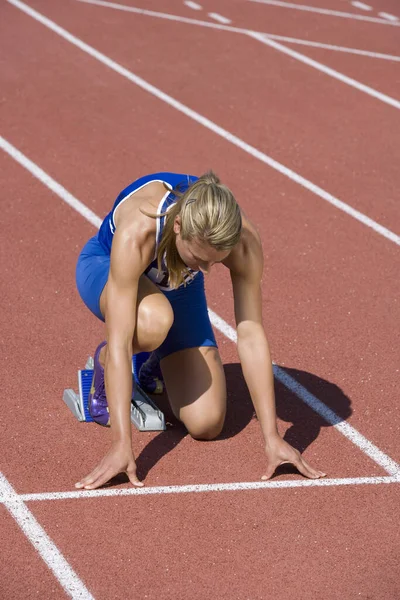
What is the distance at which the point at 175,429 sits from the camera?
538 cm

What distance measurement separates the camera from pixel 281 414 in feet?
18.3

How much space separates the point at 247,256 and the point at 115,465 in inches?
46.2

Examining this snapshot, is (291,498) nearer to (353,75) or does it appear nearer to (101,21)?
(353,75)

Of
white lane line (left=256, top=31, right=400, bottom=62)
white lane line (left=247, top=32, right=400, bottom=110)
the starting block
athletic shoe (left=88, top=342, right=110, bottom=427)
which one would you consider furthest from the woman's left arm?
white lane line (left=256, top=31, right=400, bottom=62)

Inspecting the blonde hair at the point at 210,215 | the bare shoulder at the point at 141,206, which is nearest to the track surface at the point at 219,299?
the bare shoulder at the point at 141,206

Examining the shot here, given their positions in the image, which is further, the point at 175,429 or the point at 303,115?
the point at 303,115

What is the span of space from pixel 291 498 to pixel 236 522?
338mm

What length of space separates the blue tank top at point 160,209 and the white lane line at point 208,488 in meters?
A: 1.04

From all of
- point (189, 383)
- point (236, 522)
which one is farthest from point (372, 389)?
point (236, 522)

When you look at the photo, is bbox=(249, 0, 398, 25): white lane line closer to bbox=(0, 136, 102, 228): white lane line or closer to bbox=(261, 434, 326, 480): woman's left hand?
bbox=(0, 136, 102, 228): white lane line

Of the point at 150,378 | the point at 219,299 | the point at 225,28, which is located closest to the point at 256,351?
the point at 150,378

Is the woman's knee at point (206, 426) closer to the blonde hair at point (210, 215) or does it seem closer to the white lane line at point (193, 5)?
the blonde hair at point (210, 215)

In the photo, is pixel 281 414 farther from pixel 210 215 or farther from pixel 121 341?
pixel 210 215

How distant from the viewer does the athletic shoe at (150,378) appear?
18.6 feet
